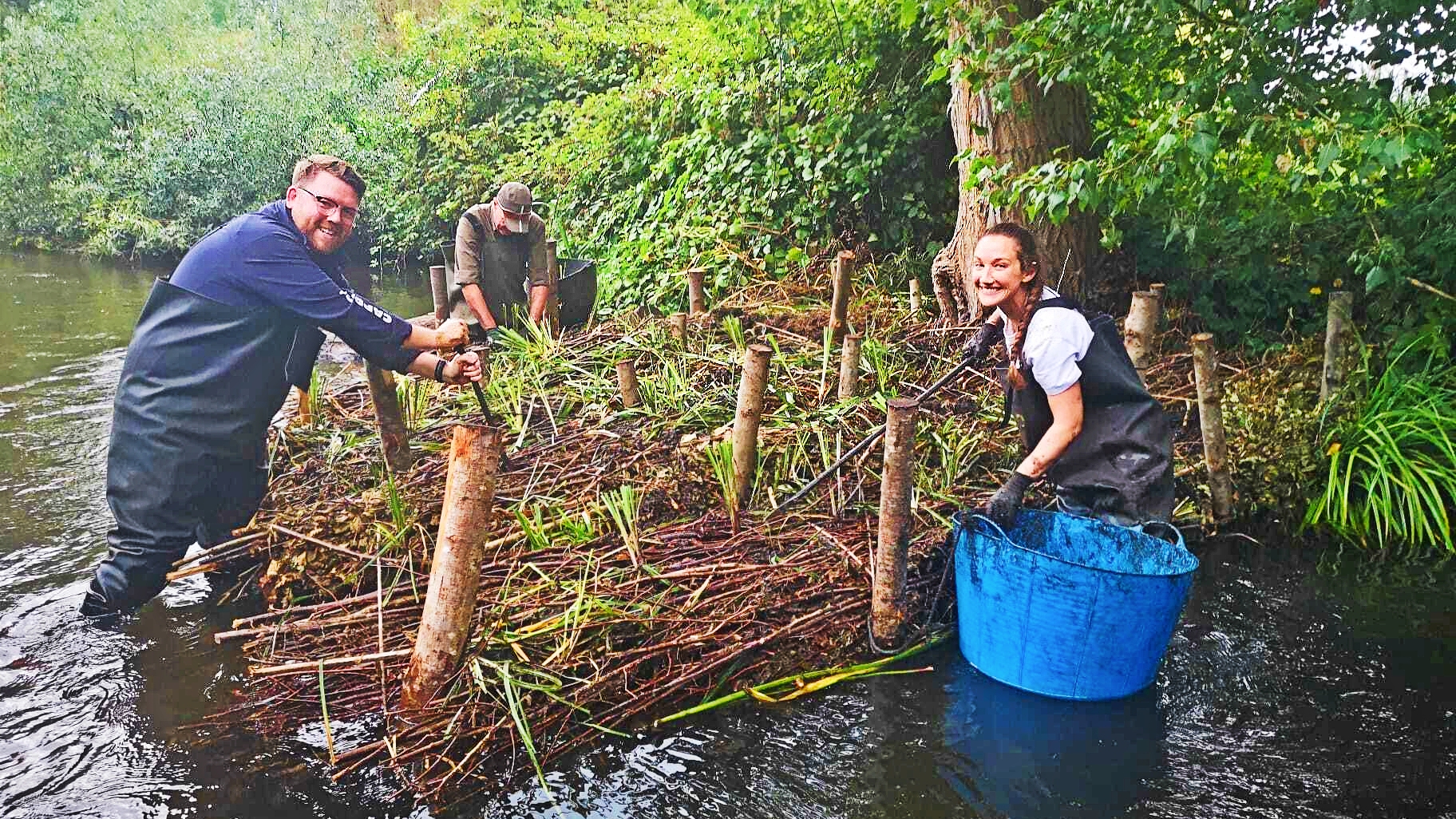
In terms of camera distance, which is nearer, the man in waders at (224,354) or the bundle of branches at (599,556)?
the bundle of branches at (599,556)

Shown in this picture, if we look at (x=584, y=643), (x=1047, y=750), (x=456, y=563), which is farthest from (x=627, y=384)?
(x=1047, y=750)

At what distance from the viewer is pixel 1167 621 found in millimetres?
3451

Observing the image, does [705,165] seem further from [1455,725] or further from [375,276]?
[375,276]

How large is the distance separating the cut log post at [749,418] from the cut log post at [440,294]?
3.64m

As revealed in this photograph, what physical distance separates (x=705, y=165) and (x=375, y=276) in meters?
9.01

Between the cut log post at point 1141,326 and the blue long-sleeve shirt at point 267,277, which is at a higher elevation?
the blue long-sleeve shirt at point 267,277

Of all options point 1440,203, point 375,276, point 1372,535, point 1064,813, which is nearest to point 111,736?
point 1064,813

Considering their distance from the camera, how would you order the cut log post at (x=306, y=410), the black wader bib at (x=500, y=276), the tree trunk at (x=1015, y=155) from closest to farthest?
the cut log post at (x=306, y=410) → the tree trunk at (x=1015, y=155) → the black wader bib at (x=500, y=276)

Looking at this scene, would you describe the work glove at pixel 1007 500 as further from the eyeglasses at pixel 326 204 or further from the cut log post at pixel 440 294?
the cut log post at pixel 440 294

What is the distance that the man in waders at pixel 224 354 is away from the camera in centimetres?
399

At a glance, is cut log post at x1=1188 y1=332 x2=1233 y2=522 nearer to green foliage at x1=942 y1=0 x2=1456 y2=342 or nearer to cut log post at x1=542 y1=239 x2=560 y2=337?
green foliage at x1=942 y1=0 x2=1456 y2=342

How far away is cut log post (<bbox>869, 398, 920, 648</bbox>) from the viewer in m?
3.58

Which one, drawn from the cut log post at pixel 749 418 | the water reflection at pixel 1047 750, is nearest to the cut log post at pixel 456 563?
the cut log post at pixel 749 418

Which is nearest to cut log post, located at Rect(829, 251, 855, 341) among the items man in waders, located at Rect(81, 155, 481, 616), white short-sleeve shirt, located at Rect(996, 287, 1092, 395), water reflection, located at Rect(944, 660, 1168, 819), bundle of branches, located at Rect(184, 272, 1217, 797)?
bundle of branches, located at Rect(184, 272, 1217, 797)
